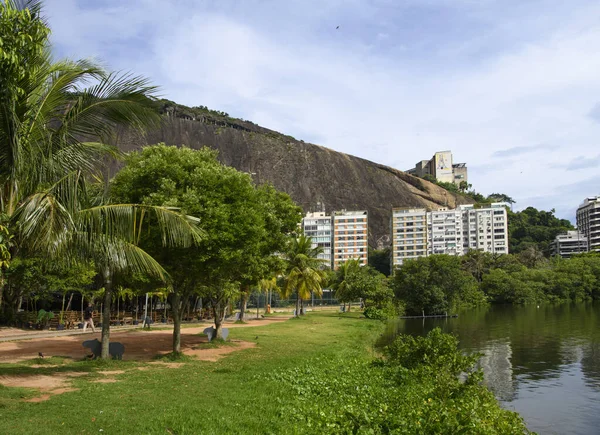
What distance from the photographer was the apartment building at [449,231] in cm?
12288

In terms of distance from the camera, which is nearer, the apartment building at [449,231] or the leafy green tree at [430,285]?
the leafy green tree at [430,285]

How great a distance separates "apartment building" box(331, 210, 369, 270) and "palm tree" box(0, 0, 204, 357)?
387ft

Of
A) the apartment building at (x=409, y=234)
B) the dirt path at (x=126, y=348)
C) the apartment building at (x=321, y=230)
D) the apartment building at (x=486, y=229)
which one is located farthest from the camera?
the apartment building at (x=321, y=230)

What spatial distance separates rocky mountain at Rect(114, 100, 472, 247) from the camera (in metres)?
134

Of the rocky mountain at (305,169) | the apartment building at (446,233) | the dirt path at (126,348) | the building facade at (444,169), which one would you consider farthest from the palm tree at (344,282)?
the building facade at (444,169)

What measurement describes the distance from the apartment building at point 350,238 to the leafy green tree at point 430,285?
224 feet

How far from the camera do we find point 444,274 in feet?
182

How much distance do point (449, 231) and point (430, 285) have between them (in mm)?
74873

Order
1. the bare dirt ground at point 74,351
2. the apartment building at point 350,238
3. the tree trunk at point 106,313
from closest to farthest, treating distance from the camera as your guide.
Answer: the bare dirt ground at point 74,351, the tree trunk at point 106,313, the apartment building at point 350,238

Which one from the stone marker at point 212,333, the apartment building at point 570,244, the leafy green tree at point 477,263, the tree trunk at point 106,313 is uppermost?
the apartment building at point 570,244

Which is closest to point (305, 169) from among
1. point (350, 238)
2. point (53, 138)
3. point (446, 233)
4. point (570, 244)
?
point (350, 238)

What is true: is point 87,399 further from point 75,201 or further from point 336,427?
point 336,427

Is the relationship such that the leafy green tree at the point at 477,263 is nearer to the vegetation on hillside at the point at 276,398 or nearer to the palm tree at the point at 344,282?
the palm tree at the point at 344,282

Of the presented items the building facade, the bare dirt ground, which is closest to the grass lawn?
the bare dirt ground
